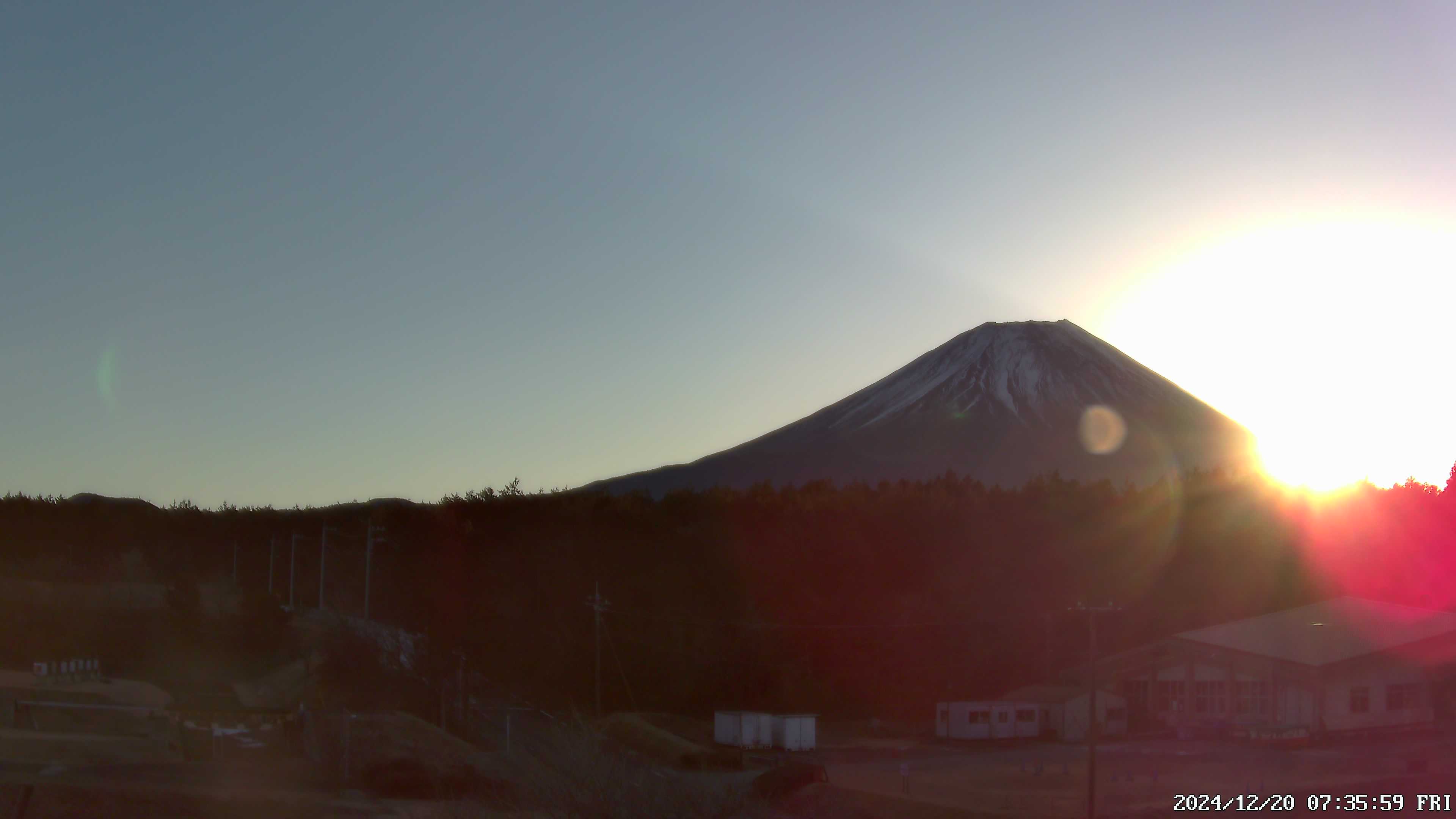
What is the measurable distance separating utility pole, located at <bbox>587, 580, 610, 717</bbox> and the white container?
643 cm

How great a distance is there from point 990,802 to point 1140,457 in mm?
90731

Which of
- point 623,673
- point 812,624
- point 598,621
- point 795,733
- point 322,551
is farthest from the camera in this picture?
point 322,551

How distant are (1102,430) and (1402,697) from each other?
77242 mm

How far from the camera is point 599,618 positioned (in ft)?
145

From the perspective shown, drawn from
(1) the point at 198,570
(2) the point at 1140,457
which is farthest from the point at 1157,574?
(2) the point at 1140,457

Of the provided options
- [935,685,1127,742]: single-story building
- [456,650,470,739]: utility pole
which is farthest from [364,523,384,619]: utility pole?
[935,685,1127,742]: single-story building

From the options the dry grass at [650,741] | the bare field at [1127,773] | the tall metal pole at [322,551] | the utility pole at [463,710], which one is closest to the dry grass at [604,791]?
the bare field at [1127,773]

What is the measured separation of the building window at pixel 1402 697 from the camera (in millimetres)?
37312

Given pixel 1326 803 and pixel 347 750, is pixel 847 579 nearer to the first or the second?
pixel 347 750

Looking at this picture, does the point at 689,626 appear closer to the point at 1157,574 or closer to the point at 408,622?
the point at 408,622

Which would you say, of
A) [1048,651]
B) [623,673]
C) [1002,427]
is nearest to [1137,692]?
[1048,651]

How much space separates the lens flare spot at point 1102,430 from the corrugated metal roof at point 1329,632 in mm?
66364

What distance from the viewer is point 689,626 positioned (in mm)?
47500

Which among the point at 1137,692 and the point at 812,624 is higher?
the point at 812,624
